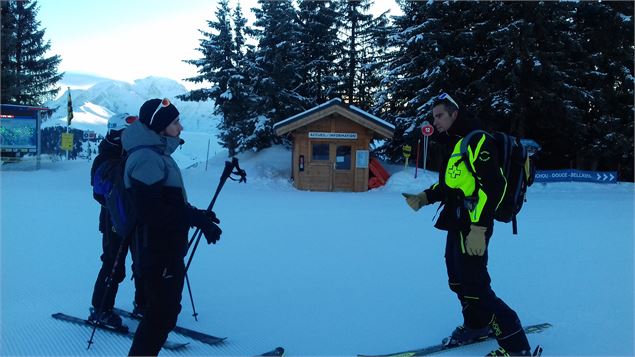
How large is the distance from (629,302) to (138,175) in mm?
4571

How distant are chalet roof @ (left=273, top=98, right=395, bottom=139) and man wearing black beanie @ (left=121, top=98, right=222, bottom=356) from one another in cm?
1442

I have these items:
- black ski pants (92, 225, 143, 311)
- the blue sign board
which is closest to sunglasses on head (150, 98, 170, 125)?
black ski pants (92, 225, 143, 311)

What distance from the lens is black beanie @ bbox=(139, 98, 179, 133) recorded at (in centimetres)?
279

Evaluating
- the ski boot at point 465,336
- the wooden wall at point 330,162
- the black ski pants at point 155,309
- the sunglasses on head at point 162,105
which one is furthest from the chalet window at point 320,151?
the black ski pants at point 155,309

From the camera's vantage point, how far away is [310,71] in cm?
2750

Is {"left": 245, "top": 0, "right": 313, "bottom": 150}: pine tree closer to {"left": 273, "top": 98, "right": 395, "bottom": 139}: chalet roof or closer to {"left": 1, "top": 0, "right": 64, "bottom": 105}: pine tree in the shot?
{"left": 273, "top": 98, "right": 395, "bottom": 139}: chalet roof

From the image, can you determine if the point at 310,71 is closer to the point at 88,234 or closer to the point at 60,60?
the point at 60,60

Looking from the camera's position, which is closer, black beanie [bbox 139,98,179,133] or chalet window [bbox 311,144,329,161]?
black beanie [bbox 139,98,179,133]

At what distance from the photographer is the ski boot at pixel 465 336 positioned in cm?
351

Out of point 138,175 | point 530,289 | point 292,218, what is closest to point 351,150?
point 292,218

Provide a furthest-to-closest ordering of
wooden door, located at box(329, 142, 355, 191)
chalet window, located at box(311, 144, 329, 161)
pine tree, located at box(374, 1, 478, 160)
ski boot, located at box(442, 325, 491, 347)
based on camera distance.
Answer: pine tree, located at box(374, 1, 478, 160)
chalet window, located at box(311, 144, 329, 161)
wooden door, located at box(329, 142, 355, 191)
ski boot, located at box(442, 325, 491, 347)

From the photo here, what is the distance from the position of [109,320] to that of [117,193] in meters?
1.28

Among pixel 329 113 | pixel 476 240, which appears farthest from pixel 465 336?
pixel 329 113

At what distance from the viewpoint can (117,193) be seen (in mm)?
3061
